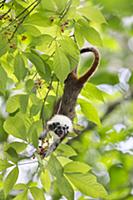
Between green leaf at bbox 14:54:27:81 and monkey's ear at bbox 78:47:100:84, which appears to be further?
monkey's ear at bbox 78:47:100:84

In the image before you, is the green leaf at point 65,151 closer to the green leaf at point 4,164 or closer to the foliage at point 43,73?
the foliage at point 43,73

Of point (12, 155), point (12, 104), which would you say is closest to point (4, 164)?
point (12, 155)

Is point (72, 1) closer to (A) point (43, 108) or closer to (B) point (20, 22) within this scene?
(B) point (20, 22)

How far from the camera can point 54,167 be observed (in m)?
0.80

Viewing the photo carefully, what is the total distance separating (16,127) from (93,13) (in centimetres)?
23

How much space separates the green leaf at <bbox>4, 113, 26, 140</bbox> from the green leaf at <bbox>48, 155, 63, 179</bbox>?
8 centimetres

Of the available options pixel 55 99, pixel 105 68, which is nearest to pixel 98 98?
pixel 55 99

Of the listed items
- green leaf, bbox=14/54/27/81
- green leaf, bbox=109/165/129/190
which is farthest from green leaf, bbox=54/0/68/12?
green leaf, bbox=109/165/129/190

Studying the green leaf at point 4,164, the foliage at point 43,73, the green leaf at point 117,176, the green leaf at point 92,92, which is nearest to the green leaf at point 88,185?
the foliage at point 43,73

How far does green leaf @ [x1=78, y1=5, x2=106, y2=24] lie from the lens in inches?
30.5

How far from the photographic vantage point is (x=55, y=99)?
3.06 ft

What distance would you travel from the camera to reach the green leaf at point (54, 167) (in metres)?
0.80

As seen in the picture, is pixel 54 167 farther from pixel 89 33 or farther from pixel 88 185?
pixel 89 33

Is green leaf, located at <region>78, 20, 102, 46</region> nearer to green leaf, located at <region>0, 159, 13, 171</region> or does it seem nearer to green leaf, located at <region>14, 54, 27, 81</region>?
green leaf, located at <region>14, 54, 27, 81</region>
